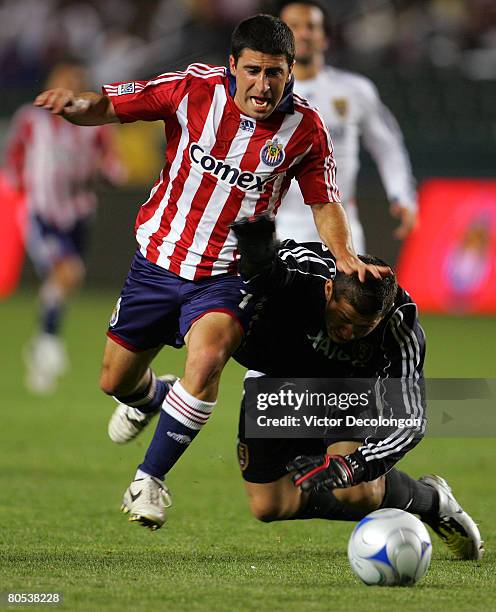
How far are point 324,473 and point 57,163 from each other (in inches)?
336

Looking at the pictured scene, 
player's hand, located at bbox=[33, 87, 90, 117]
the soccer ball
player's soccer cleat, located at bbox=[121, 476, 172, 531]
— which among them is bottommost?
player's soccer cleat, located at bbox=[121, 476, 172, 531]

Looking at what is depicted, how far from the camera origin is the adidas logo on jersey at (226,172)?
5504 mm

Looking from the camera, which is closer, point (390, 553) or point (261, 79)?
point (390, 553)

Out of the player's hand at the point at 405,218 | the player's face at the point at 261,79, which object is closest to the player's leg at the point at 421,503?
the player's face at the point at 261,79

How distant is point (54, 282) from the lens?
11.8 m

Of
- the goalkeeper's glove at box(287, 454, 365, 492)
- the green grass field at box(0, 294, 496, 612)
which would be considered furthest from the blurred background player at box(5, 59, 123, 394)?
the goalkeeper's glove at box(287, 454, 365, 492)

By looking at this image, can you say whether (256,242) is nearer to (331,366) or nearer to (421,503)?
(331,366)

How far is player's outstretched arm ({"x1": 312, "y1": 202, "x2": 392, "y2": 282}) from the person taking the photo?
4.88 metres

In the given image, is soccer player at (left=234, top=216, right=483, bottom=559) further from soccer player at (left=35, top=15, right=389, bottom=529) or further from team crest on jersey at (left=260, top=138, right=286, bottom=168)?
team crest on jersey at (left=260, top=138, right=286, bottom=168)

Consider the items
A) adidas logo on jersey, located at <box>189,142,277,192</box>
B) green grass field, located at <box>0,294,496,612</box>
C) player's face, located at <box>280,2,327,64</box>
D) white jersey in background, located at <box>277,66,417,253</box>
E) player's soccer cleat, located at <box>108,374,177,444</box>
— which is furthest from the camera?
white jersey in background, located at <box>277,66,417,253</box>

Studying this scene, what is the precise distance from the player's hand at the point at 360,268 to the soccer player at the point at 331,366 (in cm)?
3

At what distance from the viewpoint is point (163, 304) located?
5625 mm

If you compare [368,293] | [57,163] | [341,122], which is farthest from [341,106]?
[57,163]

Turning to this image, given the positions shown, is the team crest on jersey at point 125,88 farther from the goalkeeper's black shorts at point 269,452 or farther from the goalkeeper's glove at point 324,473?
the goalkeeper's glove at point 324,473
